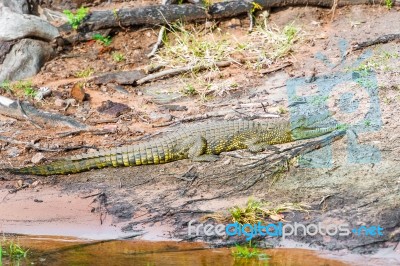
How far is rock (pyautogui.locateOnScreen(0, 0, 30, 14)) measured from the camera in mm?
10871

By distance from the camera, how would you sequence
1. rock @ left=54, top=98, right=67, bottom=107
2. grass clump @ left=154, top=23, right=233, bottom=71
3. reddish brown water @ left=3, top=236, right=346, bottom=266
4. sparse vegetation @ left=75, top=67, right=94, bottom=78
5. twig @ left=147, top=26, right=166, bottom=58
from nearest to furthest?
reddish brown water @ left=3, top=236, right=346, bottom=266 → rock @ left=54, top=98, right=67, bottom=107 → grass clump @ left=154, top=23, right=233, bottom=71 → sparse vegetation @ left=75, top=67, right=94, bottom=78 → twig @ left=147, top=26, right=166, bottom=58

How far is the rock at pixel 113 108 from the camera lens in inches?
372

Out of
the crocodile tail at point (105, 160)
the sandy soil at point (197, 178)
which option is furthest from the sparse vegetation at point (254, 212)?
the crocodile tail at point (105, 160)

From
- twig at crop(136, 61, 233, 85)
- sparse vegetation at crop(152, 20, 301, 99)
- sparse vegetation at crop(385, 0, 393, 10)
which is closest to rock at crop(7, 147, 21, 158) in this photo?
twig at crop(136, 61, 233, 85)

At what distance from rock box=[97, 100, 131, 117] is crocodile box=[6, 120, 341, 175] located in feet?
4.21

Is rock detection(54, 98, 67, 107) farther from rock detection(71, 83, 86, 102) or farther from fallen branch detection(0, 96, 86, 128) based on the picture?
fallen branch detection(0, 96, 86, 128)

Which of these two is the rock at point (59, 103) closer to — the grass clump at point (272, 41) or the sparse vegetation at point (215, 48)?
the sparse vegetation at point (215, 48)

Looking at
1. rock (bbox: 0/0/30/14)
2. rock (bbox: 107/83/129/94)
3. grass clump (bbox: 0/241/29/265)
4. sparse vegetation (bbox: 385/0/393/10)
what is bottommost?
grass clump (bbox: 0/241/29/265)

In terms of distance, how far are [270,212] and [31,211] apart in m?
2.36

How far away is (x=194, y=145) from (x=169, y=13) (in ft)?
11.1

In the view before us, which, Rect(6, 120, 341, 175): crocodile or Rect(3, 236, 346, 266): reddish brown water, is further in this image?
Rect(6, 120, 341, 175): crocodile

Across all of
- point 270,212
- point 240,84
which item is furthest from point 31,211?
point 240,84

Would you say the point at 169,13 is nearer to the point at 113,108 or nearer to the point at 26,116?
the point at 113,108

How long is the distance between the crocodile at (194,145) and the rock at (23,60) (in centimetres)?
279
